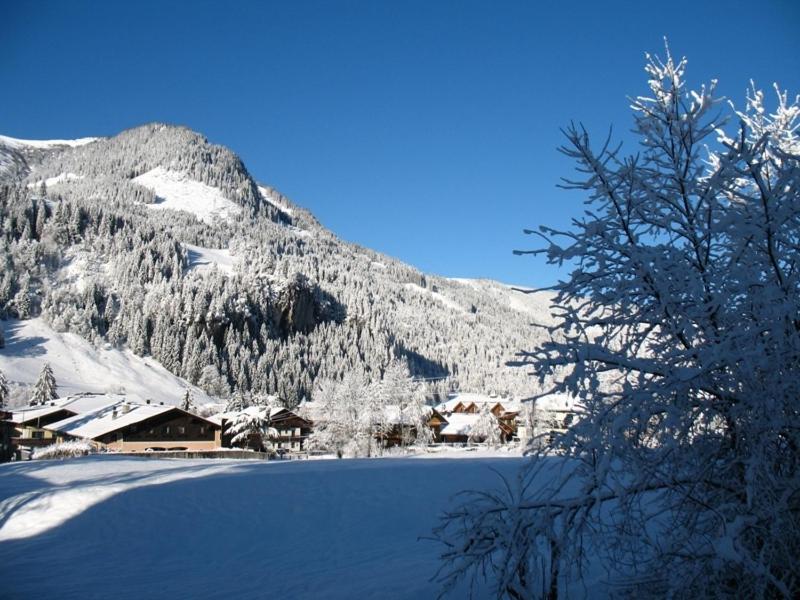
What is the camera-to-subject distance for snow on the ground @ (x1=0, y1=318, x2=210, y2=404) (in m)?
81.2

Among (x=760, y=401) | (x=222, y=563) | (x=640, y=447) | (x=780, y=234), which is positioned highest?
(x=780, y=234)

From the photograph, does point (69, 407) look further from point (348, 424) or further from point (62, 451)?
point (348, 424)

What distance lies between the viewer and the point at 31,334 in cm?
8975

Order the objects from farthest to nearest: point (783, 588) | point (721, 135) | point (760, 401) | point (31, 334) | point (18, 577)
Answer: point (31, 334) < point (18, 577) < point (721, 135) < point (760, 401) < point (783, 588)

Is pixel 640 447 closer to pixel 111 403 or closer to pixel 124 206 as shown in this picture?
pixel 111 403

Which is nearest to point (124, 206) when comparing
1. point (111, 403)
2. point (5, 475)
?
point (111, 403)

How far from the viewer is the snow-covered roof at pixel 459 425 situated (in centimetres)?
7569

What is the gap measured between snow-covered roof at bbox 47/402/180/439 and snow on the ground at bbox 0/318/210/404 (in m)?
23.6

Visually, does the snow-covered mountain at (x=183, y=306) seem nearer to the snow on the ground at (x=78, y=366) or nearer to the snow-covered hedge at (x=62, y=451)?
the snow on the ground at (x=78, y=366)

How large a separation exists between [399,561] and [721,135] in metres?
13.0

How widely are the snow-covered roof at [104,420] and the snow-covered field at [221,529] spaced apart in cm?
2368

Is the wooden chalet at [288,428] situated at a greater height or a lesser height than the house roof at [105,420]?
lesser

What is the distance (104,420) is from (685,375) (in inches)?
2493

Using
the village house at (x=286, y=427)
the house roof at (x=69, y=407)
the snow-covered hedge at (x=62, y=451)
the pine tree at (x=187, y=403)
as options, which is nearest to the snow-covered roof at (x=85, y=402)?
the house roof at (x=69, y=407)
